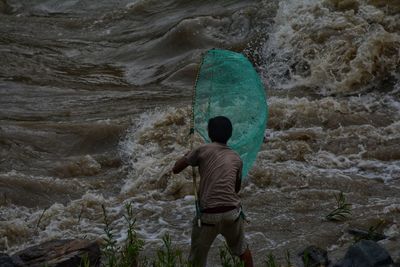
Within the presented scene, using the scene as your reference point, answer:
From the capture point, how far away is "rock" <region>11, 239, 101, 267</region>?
5613mm

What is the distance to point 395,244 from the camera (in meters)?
5.64

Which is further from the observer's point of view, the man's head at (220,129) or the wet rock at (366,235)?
the wet rock at (366,235)

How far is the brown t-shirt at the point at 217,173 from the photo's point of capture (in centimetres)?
502

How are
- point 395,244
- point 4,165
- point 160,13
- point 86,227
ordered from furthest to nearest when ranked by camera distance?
point 160,13 < point 4,165 < point 86,227 < point 395,244

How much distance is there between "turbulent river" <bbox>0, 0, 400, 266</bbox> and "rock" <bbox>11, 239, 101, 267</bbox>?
890 millimetres

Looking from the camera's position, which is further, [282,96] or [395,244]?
[282,96]

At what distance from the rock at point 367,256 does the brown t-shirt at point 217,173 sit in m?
0.84

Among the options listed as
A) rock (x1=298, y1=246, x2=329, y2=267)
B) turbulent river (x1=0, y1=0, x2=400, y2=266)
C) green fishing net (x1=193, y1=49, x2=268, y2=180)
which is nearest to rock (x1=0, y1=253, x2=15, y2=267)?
turbulent river (x1=0, y1=0, x2=400, y2=266)

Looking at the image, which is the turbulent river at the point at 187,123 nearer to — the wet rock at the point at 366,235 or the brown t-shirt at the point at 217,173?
the wet rock at the point at 366,235

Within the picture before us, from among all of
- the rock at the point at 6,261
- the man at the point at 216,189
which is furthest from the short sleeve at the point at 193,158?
the rock at the point at 6,261

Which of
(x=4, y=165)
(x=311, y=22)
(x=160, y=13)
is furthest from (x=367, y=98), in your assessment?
(x=160, y=13)

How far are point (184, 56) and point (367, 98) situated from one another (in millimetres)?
3566

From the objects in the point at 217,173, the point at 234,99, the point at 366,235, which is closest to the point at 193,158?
the point at 217,173

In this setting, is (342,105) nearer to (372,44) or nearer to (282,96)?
(282,96)
